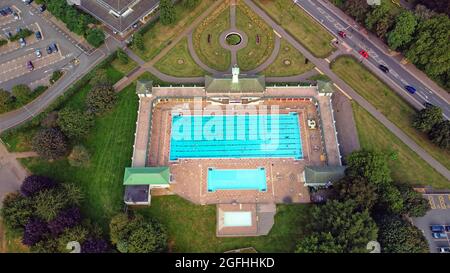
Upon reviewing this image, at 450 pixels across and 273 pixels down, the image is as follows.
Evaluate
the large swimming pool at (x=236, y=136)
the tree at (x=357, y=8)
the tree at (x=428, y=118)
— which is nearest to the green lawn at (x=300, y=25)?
the tree at (x=357, y=8)

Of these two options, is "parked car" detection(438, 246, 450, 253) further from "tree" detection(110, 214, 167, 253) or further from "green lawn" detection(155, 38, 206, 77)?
"green lawn" detection(155, 38, 206, 77)

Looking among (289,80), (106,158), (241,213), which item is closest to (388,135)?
(289,80)

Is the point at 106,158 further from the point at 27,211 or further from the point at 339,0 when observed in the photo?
the point at 339,0

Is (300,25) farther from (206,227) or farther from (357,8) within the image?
Answer: (206,227)

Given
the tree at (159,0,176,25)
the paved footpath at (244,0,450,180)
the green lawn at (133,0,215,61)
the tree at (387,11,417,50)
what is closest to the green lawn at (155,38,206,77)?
the green lawn at (133,0,215,61)

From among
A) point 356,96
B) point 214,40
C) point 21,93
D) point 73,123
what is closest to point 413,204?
point 356,96

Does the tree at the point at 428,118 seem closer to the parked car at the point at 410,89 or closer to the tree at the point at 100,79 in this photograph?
the parked car at the point at 410,89

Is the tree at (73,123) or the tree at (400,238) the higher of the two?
the tree at (73,123)

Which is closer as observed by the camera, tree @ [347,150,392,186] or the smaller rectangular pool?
tree @ [347,150,392,186]
